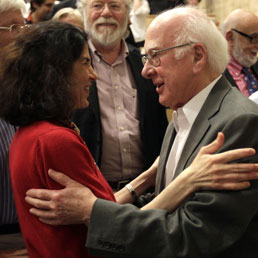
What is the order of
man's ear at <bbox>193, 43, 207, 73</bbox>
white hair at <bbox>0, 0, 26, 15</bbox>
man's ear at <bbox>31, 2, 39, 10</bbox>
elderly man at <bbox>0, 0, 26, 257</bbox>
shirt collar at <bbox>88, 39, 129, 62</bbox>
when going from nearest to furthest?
man's ear at <bbox>193, 43, 207, 73</bbox> → elderly man at <bbox>0, 0, 26, 257</bbox> → white hair at <bbox>0, 0, 26, 15</bbox> → shirt collar at <bbox>88, 39, 129, 62</bbox> → man's ear at <bbox>31, 2, 39, 10</bbox>

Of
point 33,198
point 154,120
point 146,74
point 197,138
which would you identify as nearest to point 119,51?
point 154,120

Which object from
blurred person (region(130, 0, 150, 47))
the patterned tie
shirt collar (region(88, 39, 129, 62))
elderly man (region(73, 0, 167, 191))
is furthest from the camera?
blurred person (region(130, 0, 150, 47))

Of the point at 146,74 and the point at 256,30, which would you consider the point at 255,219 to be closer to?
the point at 146,74

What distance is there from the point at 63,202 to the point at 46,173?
127 mm

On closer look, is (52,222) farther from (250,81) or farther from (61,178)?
→ (250,81)

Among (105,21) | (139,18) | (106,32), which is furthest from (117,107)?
(139,18)

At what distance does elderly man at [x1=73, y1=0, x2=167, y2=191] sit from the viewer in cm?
315

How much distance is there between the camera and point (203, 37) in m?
2.01

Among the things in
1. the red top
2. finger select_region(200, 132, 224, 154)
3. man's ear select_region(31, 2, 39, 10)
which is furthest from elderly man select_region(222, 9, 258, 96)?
the red top

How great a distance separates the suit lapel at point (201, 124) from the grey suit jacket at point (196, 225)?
0.11m

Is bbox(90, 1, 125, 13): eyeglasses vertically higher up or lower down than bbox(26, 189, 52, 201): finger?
higher up

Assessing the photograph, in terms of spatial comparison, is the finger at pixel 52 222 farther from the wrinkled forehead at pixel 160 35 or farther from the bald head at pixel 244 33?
the bald head at pixel 244 33

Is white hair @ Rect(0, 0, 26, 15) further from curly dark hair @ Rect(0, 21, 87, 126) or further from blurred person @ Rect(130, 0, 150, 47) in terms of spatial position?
blurred person @ Rect(130, 0, 150, 47)

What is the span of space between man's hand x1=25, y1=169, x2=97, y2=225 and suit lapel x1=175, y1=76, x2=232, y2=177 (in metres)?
0.43
